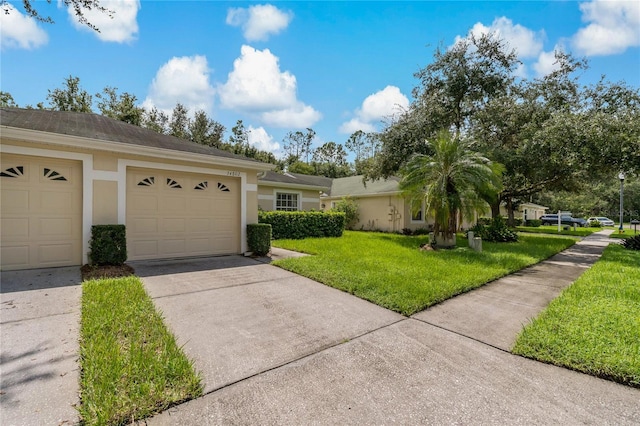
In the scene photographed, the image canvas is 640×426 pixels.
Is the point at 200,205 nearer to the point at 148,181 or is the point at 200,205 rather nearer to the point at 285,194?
the point at 148,181

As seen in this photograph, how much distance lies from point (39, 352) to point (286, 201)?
45.0 ft

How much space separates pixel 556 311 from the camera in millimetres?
4426

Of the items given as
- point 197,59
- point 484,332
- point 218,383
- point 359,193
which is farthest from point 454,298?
point 359,193

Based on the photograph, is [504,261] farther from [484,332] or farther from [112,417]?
[112,417]

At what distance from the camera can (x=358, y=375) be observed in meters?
2.84

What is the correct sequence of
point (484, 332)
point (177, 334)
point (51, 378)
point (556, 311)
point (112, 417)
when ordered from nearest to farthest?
point (112, 417)
point (51, 378)
point (177, 334)
point (484, 332)
point (556, 311)

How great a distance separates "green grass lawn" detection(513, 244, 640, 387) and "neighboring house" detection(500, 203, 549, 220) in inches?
1432

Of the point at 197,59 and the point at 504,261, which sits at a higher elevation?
the point at 197,59

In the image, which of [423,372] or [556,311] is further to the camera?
[556,311]

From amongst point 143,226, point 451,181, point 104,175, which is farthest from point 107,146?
point 451,181

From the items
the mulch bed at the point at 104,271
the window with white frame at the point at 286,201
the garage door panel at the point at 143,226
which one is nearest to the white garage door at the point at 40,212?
the mulch bed at the point at 104,271

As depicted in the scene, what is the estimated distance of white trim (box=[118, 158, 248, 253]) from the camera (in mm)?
7262

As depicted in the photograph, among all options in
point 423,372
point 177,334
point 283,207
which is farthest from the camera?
point 283,207

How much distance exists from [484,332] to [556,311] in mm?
1501
